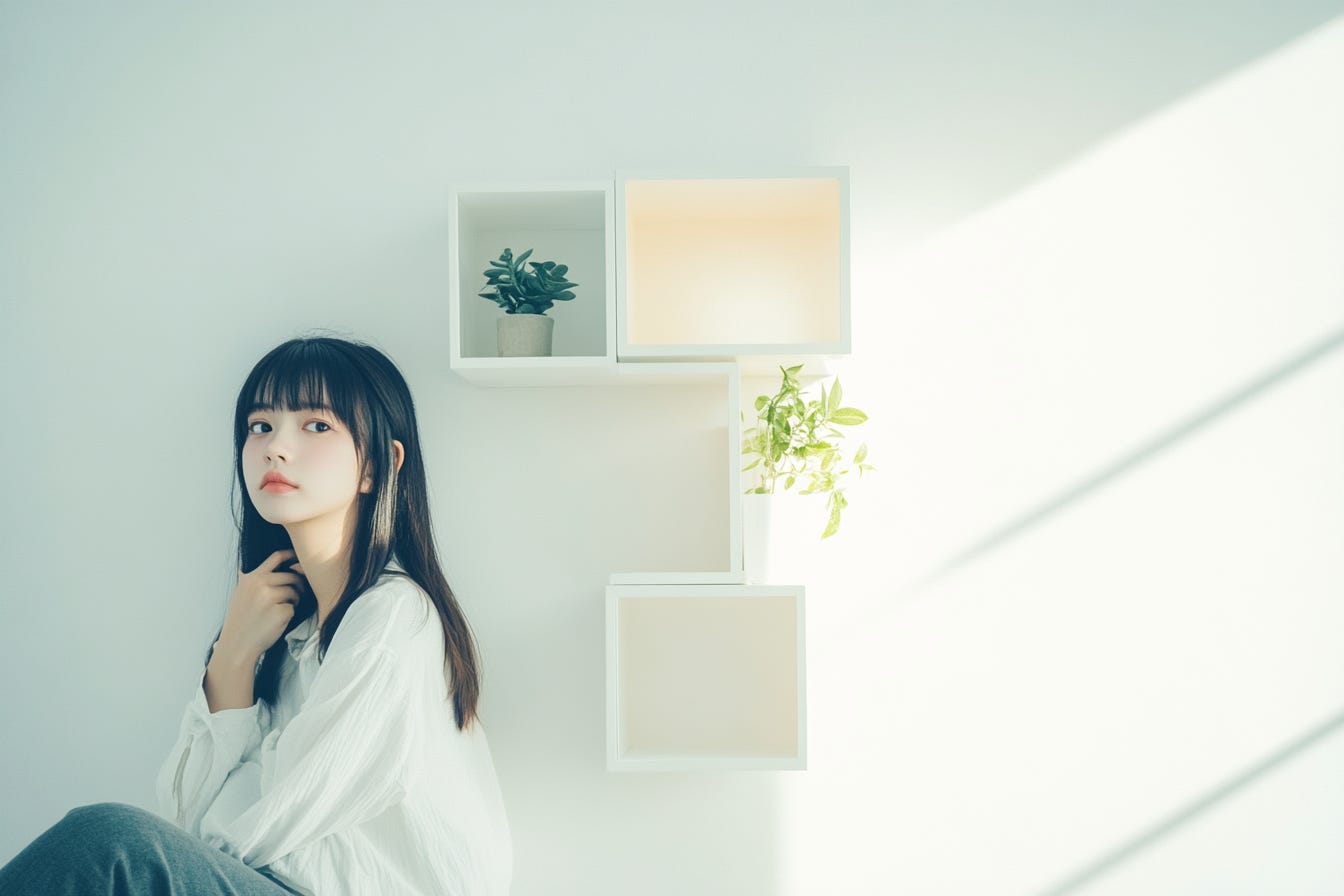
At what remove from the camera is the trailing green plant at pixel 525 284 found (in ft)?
4.54

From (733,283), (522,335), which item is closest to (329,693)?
(522,335)

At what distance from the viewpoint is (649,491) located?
152 centimetres

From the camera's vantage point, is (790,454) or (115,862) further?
(790,454)

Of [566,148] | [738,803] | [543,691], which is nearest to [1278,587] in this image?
[738,803]

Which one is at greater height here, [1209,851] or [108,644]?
[108,644]

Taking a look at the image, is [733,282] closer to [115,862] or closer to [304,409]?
[304,409]

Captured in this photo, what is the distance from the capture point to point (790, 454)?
4.55 ft

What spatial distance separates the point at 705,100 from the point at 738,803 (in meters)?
1.12

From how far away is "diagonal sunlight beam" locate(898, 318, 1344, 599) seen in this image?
5.00 feet

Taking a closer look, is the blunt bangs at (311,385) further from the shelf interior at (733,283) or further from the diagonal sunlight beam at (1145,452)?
the diagonal sunlight beam at (1145,452)

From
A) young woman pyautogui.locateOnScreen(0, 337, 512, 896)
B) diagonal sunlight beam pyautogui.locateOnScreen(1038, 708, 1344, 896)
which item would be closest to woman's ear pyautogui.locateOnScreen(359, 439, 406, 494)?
young woman pyautogui.locateOnScreen(0, 337, 512, 896)

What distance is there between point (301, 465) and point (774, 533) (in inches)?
26.3

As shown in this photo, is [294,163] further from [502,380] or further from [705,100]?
[705,100]

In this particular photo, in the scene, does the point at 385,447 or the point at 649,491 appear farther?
the point at 649,491
